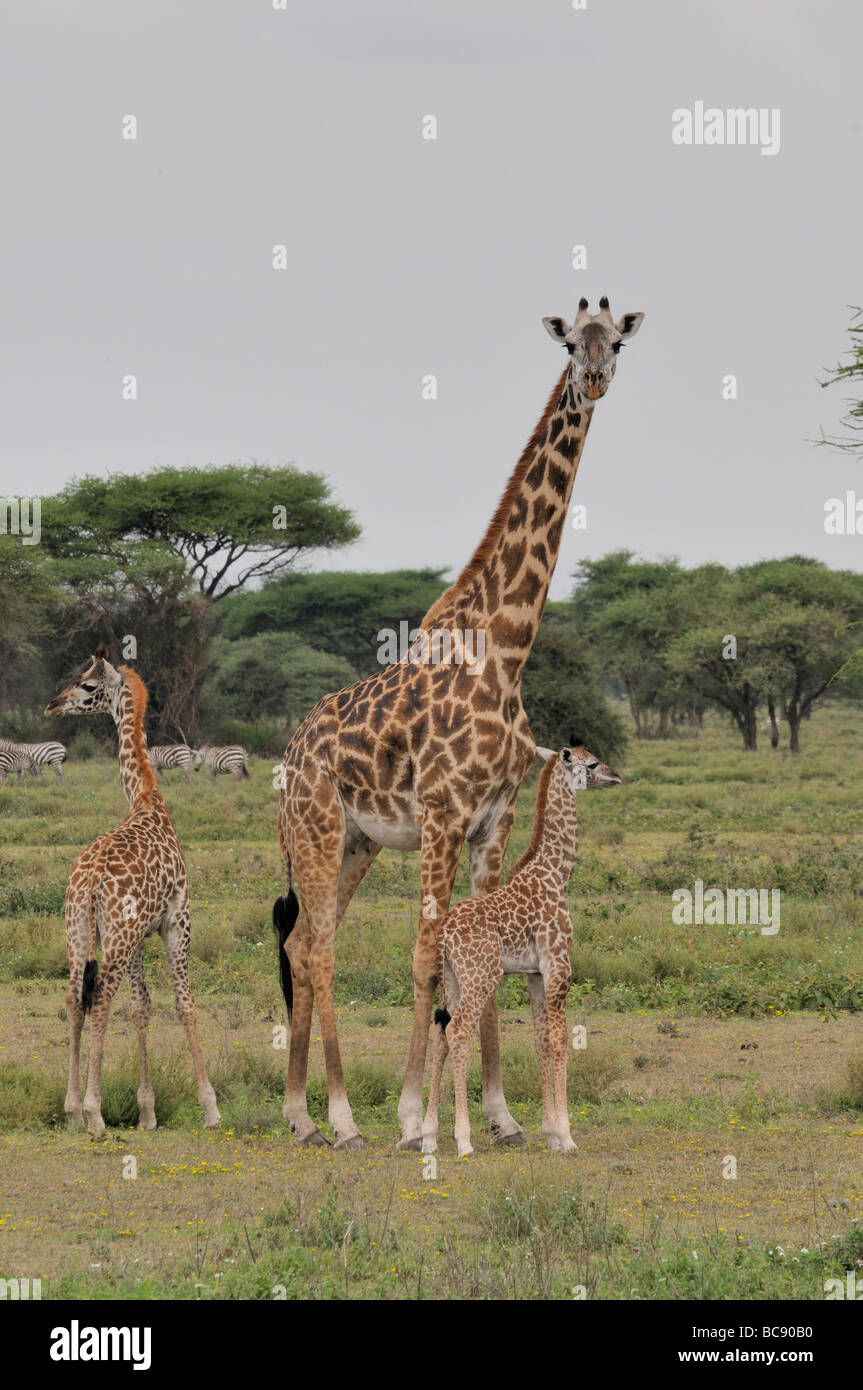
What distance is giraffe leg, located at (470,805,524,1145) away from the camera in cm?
829

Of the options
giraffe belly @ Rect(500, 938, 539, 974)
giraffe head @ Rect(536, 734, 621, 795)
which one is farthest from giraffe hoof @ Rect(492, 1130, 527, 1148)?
giraffe head @ Rect(536, 734, 621, 795)

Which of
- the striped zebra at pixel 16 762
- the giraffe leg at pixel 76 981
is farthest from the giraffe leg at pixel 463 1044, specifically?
the striped zebra at pixel 16 762

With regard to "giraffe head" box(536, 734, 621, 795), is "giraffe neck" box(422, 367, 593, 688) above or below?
above

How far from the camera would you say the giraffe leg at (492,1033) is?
27.2 ft

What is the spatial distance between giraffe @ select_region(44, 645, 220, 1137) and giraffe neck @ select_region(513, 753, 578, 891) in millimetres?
2026

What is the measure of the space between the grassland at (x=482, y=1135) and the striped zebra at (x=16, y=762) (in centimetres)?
1568

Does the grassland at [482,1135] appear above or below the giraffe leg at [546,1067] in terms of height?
below

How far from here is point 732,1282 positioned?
5.88 meters

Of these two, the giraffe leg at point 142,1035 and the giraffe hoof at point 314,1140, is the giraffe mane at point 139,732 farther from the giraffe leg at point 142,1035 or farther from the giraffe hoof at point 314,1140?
the giraffe hoof at point 314,1140

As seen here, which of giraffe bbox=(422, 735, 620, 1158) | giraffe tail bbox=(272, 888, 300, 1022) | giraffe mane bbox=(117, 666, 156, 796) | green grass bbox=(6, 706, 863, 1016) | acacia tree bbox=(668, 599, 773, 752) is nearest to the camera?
giraffe bbox=(422, 735, 620, 1158)

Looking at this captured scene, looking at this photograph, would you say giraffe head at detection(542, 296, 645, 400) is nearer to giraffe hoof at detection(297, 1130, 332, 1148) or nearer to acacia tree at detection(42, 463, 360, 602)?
giraffe hoof at detection(297, 1130, 332, 1148)

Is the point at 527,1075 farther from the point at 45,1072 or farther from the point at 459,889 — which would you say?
the point at 459,889

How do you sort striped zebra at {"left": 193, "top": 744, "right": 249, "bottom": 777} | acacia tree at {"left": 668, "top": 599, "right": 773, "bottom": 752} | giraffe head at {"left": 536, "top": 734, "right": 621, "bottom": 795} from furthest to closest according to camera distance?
acacia tree at {"left": 668, "top": 599, "right": 773, "bottom": 752} < striped zebra at {"left": 193, "top": 744, "right": 249, "bottom": 777} < giraffe head at {"left": 536, "top": 734, "right": 621, "bottom": 795}

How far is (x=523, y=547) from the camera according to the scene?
8.59 m
